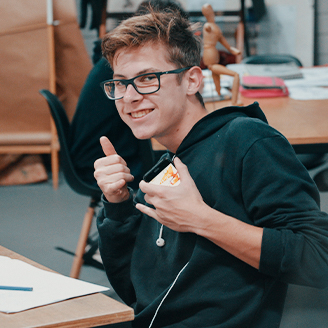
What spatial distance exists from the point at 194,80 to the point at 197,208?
1.11 ft

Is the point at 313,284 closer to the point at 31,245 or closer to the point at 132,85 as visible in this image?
the point at 132,85

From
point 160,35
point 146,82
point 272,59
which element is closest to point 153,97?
point 146,82

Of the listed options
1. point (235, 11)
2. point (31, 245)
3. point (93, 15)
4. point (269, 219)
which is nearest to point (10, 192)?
point (31, 245)

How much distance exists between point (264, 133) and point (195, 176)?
0.17 metres

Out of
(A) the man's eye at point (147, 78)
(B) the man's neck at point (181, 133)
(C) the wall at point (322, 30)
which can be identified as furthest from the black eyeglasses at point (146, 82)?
(C) the wall at point (322, 30)

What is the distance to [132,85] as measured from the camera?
0.96 meters

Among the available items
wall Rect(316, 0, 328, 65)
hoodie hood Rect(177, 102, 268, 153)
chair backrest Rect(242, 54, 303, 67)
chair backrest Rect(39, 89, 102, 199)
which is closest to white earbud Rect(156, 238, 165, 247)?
hoodie hood Rect(177, 102, 268, 153)

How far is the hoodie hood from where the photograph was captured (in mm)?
953

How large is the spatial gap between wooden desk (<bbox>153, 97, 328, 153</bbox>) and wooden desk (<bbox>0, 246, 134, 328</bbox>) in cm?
81

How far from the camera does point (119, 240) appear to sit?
1.07m

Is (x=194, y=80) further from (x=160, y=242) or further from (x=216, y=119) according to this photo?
(x=160, y=242)

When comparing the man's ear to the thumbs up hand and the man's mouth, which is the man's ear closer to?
the man's mouth

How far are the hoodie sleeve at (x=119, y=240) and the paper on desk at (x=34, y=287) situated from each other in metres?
0.25

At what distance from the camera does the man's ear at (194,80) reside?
102 cm
